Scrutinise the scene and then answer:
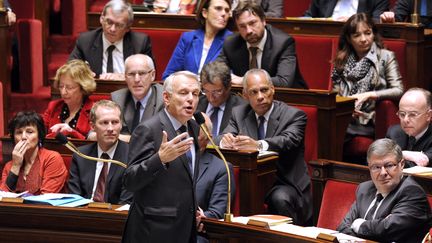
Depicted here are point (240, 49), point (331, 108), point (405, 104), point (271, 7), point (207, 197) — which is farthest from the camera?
point (271, 7)

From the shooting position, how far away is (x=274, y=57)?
351cm

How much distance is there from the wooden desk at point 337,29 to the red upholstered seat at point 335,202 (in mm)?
968

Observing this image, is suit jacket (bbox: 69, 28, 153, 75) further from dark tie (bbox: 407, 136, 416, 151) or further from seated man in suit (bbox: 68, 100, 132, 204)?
dark tie (bbox: 407, 136, 416, 151)

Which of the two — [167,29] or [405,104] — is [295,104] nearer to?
[405,104]

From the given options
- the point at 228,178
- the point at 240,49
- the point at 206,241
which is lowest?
the point at 206,241

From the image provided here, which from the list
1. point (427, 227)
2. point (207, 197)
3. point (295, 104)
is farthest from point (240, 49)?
point (427, 227)

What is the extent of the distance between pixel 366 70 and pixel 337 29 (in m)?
0.30

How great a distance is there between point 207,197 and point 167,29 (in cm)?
149

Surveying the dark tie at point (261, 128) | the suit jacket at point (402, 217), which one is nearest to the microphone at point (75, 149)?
the dark tie at point (261, 128)

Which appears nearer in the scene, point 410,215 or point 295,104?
point 410,215

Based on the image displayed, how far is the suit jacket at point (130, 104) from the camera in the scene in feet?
10.6

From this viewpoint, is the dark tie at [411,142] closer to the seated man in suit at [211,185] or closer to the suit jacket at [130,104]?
the seated man in suit at [211,185]

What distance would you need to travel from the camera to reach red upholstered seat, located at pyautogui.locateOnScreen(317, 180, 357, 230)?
276 centimetres

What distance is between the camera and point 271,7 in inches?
159
